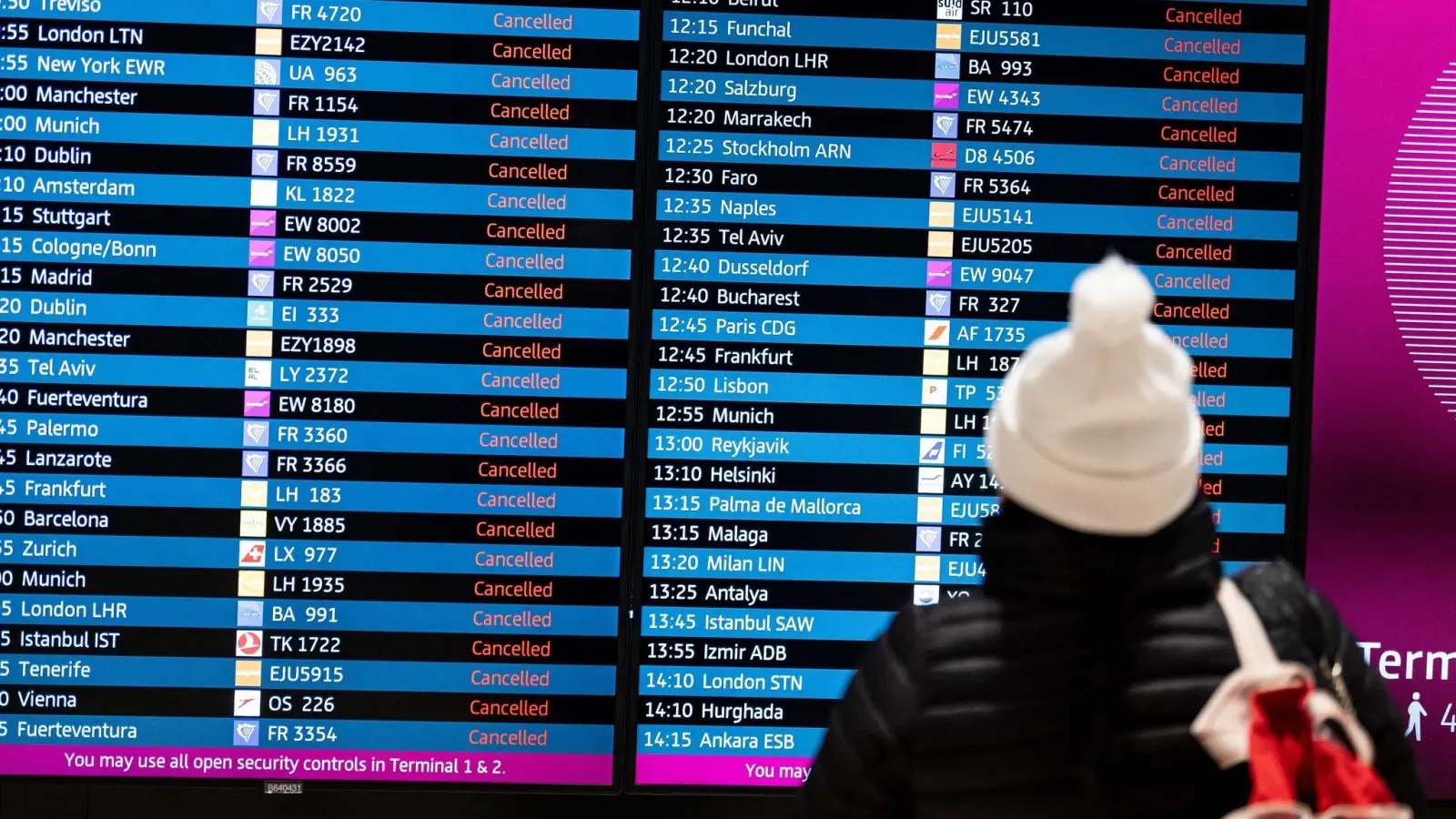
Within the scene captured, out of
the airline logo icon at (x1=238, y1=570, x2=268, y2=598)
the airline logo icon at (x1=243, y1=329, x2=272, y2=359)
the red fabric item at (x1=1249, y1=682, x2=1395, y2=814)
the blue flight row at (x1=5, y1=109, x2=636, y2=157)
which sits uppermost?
the blue flight row at (x1=5, y1=109, x2=636, y2=157)

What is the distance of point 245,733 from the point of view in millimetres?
3529

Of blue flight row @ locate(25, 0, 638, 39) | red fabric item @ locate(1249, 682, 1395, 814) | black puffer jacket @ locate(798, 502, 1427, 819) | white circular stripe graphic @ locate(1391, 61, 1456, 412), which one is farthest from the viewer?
white circular stripe graphic @ locate(1391, 61, 1456, 412)

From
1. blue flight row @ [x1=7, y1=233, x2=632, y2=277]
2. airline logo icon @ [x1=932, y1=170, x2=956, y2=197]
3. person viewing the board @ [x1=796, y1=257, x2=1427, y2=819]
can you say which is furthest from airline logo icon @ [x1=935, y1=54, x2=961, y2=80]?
person viewing the board @ [x1=796, y1=257, x2=1427, y2=819]

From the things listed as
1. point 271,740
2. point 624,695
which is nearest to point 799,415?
point 624,695

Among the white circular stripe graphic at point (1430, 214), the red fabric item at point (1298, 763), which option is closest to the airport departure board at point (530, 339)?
the white circular stripe graphic at point (1430, 214)

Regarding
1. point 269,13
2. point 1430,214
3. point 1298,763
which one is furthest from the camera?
point 1430,214

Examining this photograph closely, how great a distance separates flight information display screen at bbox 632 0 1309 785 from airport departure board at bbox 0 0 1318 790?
0.04ft

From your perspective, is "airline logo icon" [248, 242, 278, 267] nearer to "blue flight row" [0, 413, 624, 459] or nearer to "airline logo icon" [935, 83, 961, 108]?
"blue flight row" [0, 413, 624, 459]

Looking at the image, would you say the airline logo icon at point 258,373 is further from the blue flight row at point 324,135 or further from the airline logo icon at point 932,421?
the airline logo icon at point 932,421

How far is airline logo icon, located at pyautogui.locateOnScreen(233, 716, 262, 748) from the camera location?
139 inches

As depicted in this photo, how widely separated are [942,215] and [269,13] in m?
1.87

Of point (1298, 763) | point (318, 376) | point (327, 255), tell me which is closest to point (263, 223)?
point (327, 255)

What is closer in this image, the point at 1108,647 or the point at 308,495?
the point at 1108,647

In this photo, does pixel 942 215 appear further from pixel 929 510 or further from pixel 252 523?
pixel 252 523
